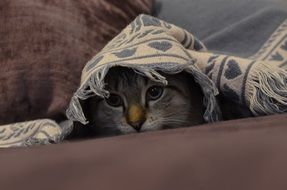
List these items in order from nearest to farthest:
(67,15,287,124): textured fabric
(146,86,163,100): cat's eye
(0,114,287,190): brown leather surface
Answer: (0,114,287,190): brown leather surface < (67,15,287,124): textured fabric < (146,86,163,100): cat's eye

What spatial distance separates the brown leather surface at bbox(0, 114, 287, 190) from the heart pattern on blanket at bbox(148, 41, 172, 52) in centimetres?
26

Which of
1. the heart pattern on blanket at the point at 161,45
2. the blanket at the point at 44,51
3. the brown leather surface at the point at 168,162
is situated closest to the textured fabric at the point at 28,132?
the blanket at the point at 44,51

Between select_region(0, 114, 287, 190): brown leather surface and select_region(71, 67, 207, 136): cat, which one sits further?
select_region(71, 67, 207, 136): cat

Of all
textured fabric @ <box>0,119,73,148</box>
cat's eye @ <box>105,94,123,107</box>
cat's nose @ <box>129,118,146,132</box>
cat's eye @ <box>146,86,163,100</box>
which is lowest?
textured fabric @ <box>0,119,73,148</box>

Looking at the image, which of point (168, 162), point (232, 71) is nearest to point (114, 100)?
point (232, 71)

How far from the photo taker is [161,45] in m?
0.80

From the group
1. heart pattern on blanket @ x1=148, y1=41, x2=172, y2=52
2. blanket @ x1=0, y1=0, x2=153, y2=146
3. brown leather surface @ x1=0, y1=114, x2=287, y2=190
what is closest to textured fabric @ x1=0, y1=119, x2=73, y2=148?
blanket @ x1=0, y1=0, x2=153, y2=146

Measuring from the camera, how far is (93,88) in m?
0.74

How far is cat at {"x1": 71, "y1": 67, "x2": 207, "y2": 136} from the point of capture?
32.2 inches

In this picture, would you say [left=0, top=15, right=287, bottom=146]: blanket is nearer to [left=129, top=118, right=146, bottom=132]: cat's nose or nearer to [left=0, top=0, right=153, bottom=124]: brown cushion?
[left=129, top=118, right=146, bottom=132]: cat's nose

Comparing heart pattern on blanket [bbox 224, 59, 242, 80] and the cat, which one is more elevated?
heart pattern on blanket [bbox 224, 59, 242, 80]

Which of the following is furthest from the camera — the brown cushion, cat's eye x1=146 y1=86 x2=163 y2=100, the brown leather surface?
the brown cushion

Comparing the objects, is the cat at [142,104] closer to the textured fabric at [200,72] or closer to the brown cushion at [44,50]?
the textured fabric at [200,72]

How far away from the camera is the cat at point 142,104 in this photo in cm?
82
